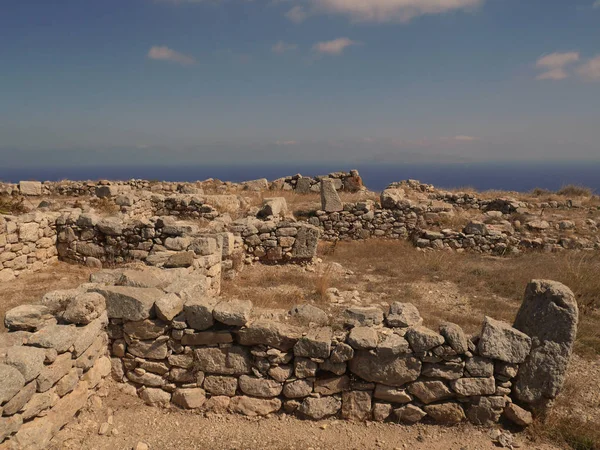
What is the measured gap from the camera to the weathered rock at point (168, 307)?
4414mm

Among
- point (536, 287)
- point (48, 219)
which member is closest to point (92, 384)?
point (536, 287)

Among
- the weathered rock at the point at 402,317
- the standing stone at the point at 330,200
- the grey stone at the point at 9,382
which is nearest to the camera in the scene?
the grey stone at the point at 9,382

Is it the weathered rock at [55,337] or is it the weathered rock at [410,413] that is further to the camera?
→ the weathered rock at [410,413]

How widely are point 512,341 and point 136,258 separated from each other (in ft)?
25.2

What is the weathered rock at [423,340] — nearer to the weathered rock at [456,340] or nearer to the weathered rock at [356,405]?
the weathered rock at [456,340]

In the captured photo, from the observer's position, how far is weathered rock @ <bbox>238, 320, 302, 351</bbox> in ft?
14.0

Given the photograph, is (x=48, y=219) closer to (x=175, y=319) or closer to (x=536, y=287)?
(x=175, y=319)

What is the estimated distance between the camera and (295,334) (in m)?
4.33

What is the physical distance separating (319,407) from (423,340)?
1.38m

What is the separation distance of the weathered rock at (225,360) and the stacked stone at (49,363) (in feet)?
3.81

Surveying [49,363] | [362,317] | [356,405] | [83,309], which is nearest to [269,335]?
[362,317]

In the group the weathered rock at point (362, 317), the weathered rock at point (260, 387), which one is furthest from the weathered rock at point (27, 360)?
the weathered rock at point (362, 317)

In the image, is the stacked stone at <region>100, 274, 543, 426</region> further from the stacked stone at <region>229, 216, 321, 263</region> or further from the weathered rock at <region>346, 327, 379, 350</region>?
the stacked stone at <region>229, 216, 321, 263</region>

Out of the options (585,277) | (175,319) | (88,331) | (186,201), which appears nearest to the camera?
(88,331)
